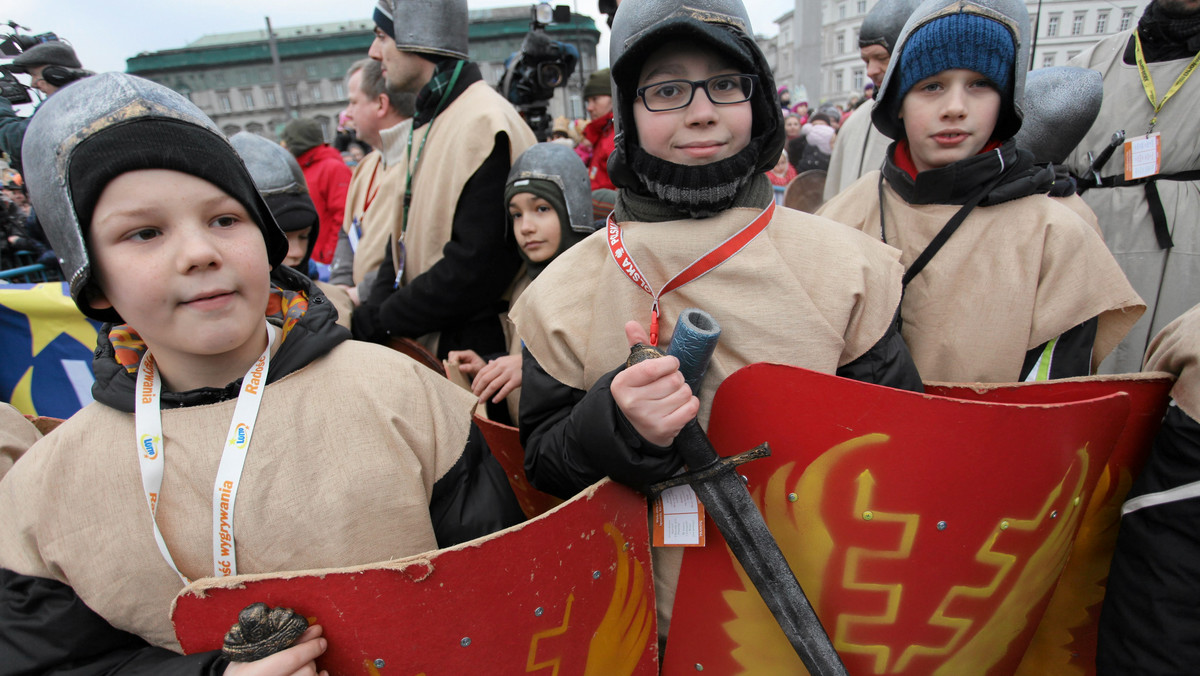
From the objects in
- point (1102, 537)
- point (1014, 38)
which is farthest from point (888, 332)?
point (1014, 38)

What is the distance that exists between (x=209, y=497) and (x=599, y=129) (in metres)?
4.68

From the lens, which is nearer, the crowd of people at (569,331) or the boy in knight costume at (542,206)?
the crowd of people at (569,331)

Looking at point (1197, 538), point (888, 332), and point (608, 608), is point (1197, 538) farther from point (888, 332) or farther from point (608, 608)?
point (608, 608)

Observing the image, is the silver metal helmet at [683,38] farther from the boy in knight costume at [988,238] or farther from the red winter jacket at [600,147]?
the red winter jacket at [600,147]

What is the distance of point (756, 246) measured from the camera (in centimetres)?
125

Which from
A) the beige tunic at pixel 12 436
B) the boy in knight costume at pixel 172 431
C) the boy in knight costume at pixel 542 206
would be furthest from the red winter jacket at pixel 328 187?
the boy in knight costume at pixel 172 431

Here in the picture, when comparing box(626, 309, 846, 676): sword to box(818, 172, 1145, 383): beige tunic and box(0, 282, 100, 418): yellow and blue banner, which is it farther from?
box(0, 282, 100, 418): yellow and blue banner

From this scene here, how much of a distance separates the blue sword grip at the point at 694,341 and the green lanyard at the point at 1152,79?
3.09 meters

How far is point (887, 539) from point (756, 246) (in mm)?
613

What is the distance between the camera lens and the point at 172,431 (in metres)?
1.08

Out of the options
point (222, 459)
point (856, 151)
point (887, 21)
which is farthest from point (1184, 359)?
point (856, 151)

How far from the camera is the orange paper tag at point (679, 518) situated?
1147 mm

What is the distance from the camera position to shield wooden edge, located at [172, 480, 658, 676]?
2.98 feet

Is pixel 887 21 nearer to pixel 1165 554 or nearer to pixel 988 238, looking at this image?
pixel 988 238
